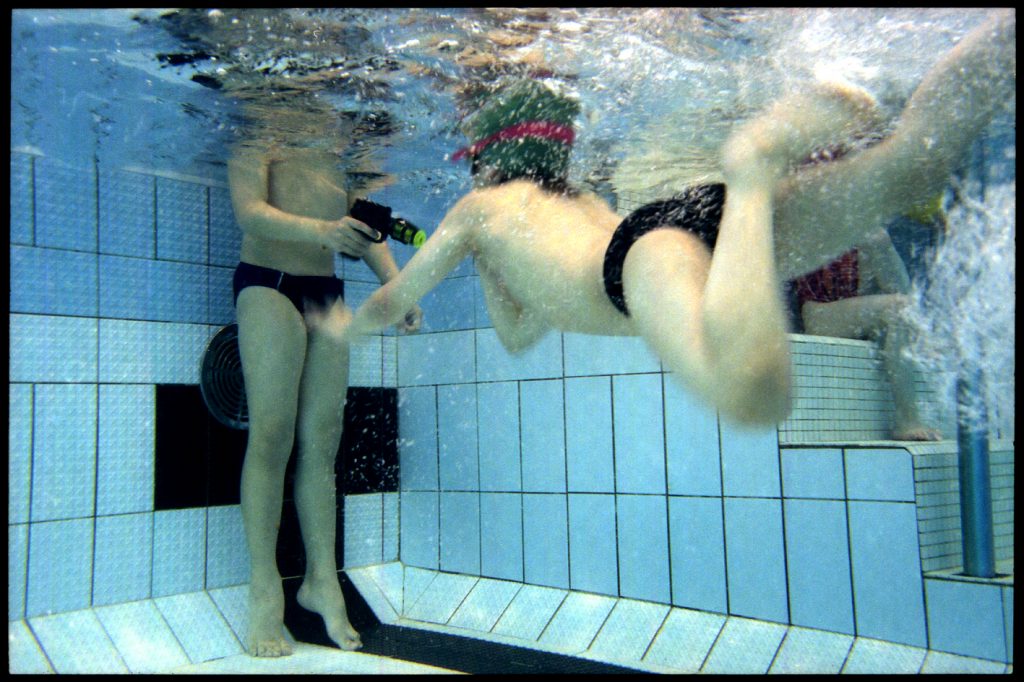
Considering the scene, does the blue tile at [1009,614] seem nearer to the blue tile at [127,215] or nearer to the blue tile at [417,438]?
the blue tile at [417,438]

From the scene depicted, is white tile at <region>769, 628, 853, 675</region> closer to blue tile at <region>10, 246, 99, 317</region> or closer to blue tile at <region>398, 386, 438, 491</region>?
blue tile at <region>398, 386, 438, 491</region>

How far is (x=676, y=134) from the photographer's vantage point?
160 inches

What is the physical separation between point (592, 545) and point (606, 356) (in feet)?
3.21

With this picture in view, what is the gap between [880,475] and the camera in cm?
319

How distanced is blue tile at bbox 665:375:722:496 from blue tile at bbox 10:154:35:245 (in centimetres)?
314

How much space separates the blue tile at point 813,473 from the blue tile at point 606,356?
801mm

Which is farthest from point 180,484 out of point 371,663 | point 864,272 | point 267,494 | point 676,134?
point 864,272

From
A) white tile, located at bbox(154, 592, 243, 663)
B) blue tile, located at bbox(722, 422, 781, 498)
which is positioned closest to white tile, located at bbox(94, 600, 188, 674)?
white tile, located at bbox(154, 592, 243, 663)

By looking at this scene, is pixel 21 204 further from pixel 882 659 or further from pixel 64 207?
pixel 882 659

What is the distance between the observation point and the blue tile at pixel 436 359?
4887 mm

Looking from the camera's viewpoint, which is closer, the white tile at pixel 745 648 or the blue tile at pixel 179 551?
the white tile at pixel 745 648

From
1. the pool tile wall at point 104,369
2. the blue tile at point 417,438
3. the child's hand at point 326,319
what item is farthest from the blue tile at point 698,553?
the pool tile wall at point 104,369

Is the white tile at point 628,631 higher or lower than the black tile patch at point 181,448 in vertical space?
lower

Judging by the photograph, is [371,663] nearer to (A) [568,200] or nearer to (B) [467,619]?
(B) [467,619]
